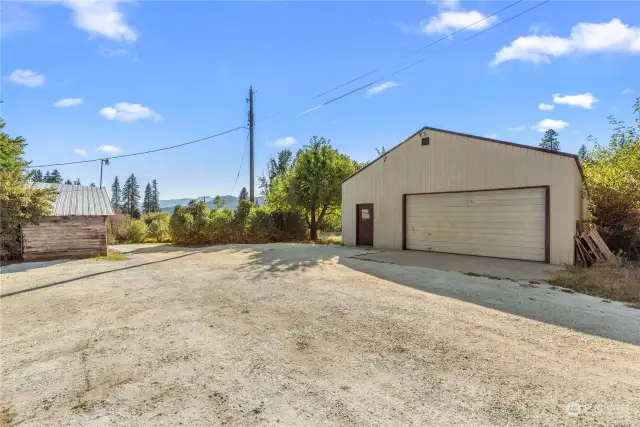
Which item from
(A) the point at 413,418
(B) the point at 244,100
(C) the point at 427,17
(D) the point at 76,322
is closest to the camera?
(A) the point at 413,418

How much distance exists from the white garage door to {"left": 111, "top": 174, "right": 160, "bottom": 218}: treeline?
66.1 metres

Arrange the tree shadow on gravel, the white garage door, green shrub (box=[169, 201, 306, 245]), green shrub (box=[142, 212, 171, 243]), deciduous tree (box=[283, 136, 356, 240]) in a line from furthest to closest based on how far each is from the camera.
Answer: green shrub (box=[142, 212, 171, 243]) < deciduous tree (box=[283, 136, 356, 240]) < green shrub (box=[169, 201, 306, 245]) < the white garage door < the tree shadow on gravel

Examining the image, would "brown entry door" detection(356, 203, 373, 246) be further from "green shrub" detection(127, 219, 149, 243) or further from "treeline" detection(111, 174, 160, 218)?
"treeline" detection(111, 174, 160, 218)

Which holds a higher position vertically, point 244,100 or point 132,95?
point 244,100

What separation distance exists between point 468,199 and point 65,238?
13.4 meters

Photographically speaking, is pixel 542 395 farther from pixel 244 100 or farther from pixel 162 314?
pixel 244 100

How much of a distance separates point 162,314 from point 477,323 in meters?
4.36

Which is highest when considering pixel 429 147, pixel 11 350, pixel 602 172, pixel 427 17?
A: pixel 427 17

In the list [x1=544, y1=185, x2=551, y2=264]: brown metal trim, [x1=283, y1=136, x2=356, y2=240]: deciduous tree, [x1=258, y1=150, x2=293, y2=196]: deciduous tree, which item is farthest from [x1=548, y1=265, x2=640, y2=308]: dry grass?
[x1=258, y1=150, x2=293, y2=196]: deciduous tree

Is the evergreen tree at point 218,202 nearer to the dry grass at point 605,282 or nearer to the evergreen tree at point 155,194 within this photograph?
the dry grass at point 605,282

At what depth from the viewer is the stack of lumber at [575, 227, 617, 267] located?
845 cm

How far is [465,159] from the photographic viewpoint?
10.2 meters

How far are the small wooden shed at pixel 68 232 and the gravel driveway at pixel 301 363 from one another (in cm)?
609

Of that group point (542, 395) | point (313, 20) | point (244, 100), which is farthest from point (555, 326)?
point (244, 100)
